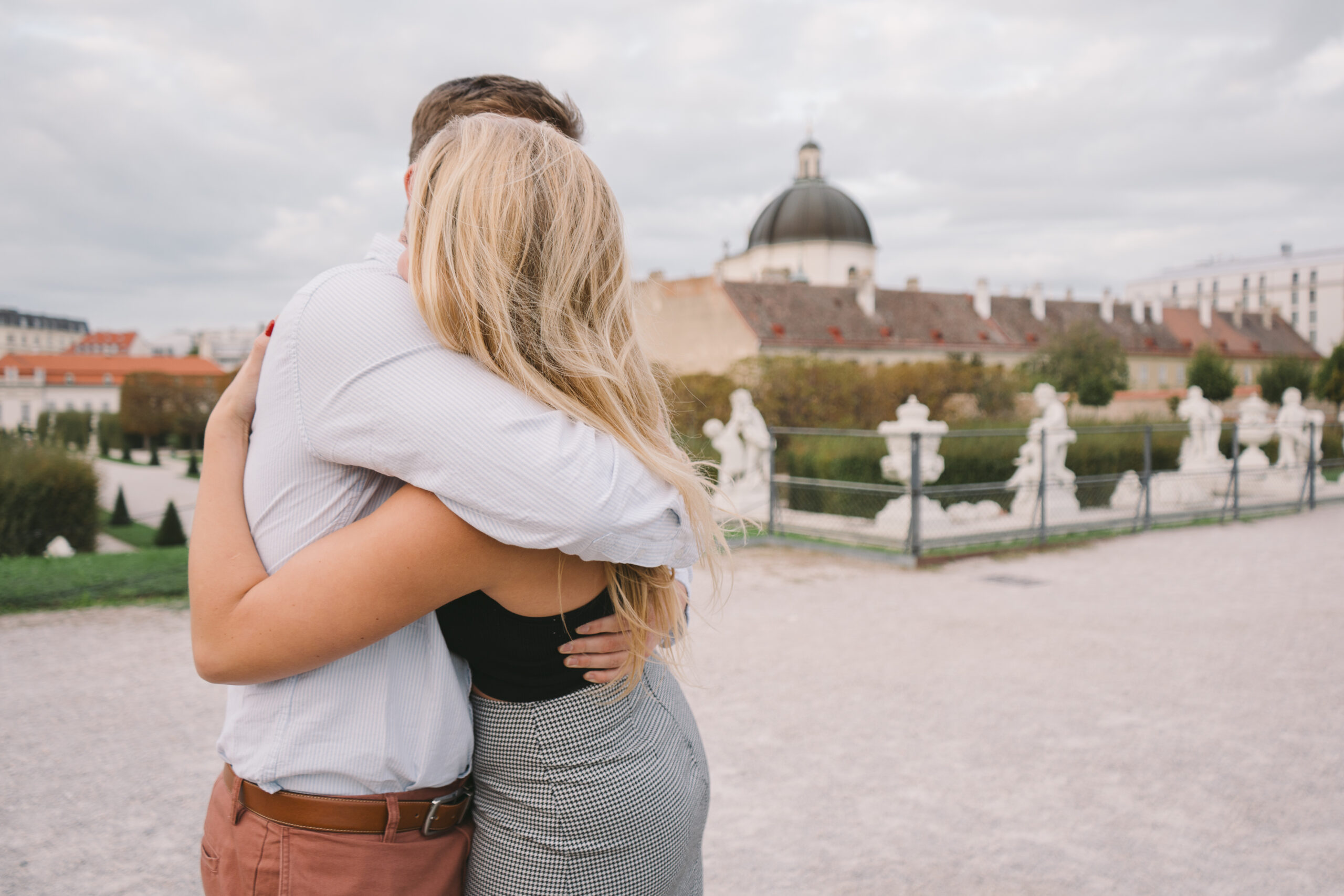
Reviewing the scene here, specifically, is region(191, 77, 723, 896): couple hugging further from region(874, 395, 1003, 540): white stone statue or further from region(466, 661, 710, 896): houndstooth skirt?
region(874, 395, 1003, 540): white stone statue

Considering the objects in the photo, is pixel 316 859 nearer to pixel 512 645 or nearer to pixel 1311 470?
pixel 512 645

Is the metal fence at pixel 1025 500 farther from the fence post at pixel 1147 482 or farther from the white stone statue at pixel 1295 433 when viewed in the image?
the white stone statue at pixel 1295 433

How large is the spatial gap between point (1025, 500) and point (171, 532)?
1460 centimetres

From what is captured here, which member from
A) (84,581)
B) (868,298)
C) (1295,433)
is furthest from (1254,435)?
(868,298)

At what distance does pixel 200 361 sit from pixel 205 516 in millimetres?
100192

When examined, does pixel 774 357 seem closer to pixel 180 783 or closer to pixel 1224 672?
pixel 1224 672

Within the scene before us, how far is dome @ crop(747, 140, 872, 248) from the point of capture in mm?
67562

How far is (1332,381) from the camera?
4788 centimetres

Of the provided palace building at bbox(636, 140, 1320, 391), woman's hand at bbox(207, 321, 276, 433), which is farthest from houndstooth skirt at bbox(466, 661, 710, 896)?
palace building at bbox(636, 140, 1320, 391)

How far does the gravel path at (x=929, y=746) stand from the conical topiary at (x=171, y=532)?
9.60 metres

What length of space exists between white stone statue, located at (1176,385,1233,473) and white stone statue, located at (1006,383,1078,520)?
143 inches

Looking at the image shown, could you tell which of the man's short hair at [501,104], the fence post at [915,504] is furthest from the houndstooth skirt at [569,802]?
the fence post at [915,504]

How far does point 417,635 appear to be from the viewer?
1153 mm

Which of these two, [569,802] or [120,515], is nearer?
[569,802]
